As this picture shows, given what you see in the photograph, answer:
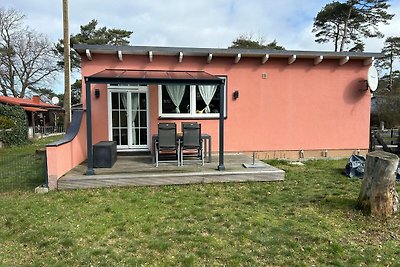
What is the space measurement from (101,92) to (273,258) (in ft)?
20.9

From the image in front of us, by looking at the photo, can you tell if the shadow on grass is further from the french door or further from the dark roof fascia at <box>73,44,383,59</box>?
the french door

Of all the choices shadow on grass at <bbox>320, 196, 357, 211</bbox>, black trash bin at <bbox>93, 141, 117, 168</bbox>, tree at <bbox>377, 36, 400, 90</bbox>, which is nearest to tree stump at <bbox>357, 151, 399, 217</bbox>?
shadow on grass at <bbox>320, 196, 357, 211</bbox>

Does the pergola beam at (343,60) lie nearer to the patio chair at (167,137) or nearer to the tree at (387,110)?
the patio chair at (167,137)

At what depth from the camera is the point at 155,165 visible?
6629 millimetres

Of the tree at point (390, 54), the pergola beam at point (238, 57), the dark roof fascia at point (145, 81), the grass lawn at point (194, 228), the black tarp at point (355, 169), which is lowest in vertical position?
the grass lawn at point (194, 228)

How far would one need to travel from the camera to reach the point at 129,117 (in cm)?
804

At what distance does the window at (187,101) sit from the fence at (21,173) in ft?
11.5

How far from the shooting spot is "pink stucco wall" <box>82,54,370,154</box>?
8312mm

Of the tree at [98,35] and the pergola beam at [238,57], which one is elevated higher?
the tree at [98,35]

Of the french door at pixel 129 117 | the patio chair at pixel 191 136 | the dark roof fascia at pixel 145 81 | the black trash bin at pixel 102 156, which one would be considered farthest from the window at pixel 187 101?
the black trash bin at pixel 102 156

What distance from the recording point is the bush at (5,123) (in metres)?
13.7

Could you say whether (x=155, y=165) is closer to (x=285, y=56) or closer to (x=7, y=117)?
(x=285, y=56)

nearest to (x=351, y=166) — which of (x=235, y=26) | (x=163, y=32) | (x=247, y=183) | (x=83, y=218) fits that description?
(x=247, y=183)

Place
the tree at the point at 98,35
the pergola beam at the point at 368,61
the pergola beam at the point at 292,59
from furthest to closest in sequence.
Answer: the tree at the point at 98,35 < the pergola beam at the point at 368,61 < the pergola beam at the point at 292,59
